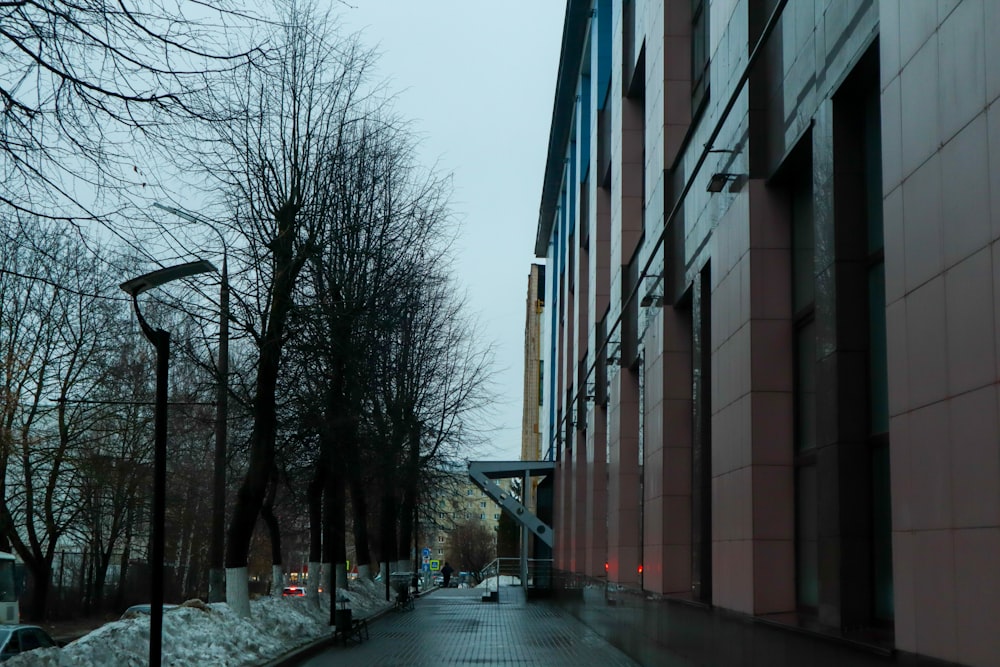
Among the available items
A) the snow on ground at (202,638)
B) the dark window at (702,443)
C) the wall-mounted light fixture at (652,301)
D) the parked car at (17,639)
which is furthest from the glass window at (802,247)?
the parked car at (17,639)

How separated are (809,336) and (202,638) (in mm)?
9837

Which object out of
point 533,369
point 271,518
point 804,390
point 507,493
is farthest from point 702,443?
point 533,369

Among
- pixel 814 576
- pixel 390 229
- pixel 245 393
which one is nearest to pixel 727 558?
pixel 814 576

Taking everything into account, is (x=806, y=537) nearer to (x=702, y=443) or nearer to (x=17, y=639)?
(x=702, y=443)

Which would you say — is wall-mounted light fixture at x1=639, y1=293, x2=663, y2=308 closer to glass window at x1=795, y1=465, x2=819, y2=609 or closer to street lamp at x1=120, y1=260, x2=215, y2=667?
glass window at x1=795, y1=465, x2=819, y2=609

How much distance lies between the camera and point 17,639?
18.5 m

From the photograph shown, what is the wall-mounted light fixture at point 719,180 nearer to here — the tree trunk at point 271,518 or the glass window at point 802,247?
the glass window at point 802,247

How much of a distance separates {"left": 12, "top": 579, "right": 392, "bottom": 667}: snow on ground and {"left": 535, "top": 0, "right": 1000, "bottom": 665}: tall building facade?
20.4 feet

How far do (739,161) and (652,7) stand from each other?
8.97 meters

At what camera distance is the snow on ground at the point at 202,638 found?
1391 cm

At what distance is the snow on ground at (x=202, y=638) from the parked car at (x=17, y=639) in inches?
103

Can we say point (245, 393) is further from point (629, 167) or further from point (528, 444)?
point (528, 444)

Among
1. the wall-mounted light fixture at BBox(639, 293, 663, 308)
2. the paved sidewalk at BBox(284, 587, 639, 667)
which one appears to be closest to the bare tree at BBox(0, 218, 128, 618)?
the paved sidewalk at BBox(284, 587, 639, 667)

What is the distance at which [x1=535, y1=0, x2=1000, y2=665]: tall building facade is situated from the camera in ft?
22.8
